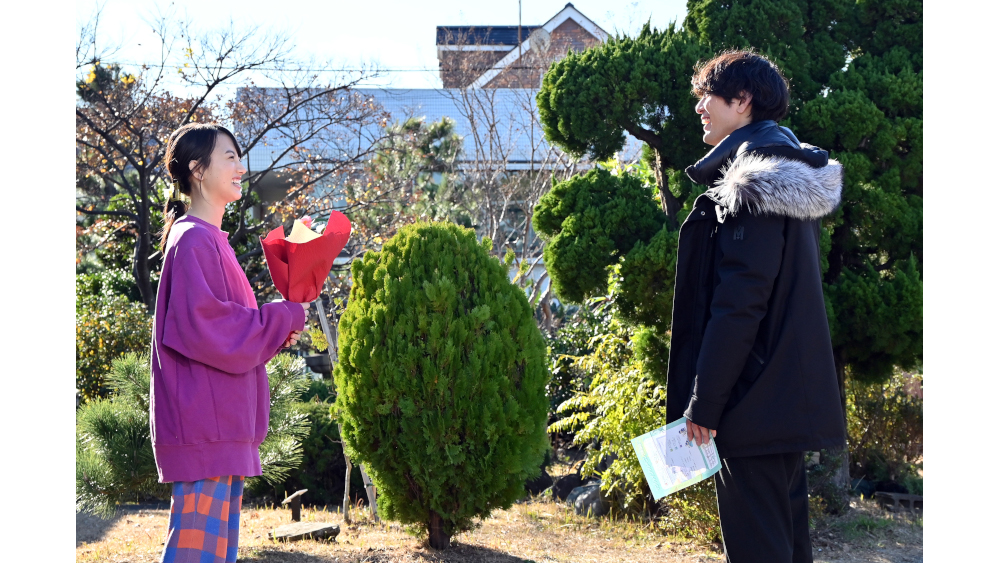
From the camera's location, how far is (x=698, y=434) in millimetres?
2182

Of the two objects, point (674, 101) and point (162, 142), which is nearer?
point (674, 101)

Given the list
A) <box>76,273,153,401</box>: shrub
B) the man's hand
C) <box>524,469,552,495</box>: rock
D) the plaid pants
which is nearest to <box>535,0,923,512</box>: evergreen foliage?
<box>524,469,552,495</box>: rock

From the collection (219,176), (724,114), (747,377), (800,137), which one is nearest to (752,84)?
(724,114)

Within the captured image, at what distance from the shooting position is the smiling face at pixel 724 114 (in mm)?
2379

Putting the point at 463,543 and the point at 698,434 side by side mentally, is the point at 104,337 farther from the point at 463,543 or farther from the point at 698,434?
the point at 698,434

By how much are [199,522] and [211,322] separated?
0.54 m

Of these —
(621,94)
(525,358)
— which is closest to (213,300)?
(525,358)

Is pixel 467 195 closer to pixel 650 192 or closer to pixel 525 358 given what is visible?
pixel 650 192

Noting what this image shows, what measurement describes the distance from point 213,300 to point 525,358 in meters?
2.04

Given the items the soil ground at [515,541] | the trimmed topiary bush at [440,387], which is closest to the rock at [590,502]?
the soil ground at [515,541]

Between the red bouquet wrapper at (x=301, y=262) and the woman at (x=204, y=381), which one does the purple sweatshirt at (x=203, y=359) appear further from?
the red bouquet wrapper at (x=301, y=262)

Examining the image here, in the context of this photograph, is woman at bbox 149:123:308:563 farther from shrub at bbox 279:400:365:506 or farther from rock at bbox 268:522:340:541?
shrub at bbox 279:400:365:506

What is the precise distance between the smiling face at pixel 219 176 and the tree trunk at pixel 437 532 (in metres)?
2.18

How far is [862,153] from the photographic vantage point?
194 inches
